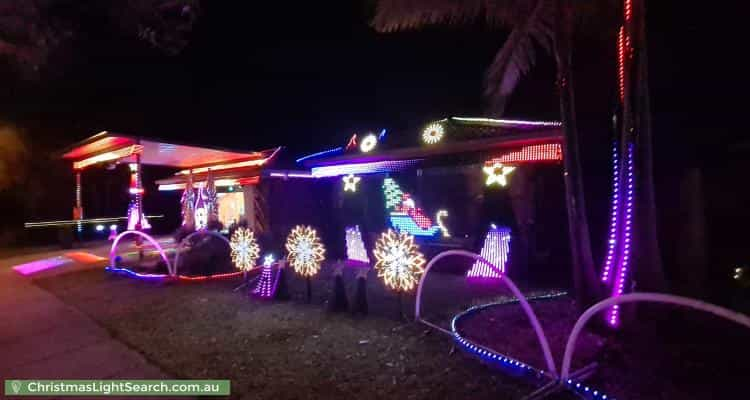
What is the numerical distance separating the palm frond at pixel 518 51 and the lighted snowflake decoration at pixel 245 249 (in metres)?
5.43

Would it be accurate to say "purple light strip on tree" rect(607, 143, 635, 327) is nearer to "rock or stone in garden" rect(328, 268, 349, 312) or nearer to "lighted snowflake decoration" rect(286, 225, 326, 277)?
"rock or stone in garden" rect(328, 268, 349, 312)

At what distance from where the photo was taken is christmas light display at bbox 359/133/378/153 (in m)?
10.9

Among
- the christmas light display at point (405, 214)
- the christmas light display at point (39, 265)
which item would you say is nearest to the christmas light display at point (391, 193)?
the christmas light display at point (405, 214)

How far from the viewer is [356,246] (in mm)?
10773

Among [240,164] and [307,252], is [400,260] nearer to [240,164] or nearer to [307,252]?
[307,252]

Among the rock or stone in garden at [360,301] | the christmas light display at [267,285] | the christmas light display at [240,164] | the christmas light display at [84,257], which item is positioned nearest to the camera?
the rock or stone in garden at [360,301]

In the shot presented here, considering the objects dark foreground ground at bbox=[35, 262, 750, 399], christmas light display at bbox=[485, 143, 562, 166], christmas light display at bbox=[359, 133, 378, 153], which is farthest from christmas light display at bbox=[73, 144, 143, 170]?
christmas light display at bbox=[485, 143, 562, 166]

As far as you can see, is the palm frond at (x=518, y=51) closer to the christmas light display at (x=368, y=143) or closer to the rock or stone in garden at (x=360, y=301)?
the rock or stone in garden at (x=360, y=301)

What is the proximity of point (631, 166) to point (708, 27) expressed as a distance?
9.57 ft

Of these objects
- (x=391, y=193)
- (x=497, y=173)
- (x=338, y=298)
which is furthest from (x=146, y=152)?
(x=497, y=173)

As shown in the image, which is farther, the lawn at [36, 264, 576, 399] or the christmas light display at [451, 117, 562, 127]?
the christmas light display at [451, 117, 562, 127]

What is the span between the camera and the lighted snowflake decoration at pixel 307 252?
7.11 m

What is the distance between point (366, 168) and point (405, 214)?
1.79 meters

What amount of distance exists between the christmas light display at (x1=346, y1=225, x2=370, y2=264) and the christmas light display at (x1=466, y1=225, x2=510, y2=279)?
3043 mm
